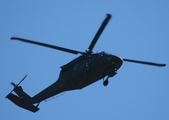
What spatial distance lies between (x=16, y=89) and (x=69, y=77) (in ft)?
30.5

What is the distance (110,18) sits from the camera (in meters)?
23.3

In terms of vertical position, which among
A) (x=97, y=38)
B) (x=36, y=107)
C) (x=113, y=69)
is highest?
(x=97, y=38)

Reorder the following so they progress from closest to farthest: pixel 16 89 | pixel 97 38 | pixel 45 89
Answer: pixel 97 38, pixel 45 89, pixel 16 89

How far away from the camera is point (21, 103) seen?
3325cm

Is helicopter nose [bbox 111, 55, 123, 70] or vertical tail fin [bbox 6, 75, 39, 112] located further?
vertical tail fin [bbox 6, 75, 39, 112]

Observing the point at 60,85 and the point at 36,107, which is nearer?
the point at 60,85

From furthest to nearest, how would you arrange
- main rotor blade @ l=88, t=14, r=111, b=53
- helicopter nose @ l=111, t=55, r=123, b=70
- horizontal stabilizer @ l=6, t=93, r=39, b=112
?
horizontal stabilizer @ l=6, t=93, r=39, b=112 → helicopter nose @ l=111, t=55, r=123, b=70 → main rotor blade @ l=88, t=14, r=111, b=53

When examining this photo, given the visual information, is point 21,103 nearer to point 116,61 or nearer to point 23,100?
point 23,100

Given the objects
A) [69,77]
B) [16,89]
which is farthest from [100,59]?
[16,89]

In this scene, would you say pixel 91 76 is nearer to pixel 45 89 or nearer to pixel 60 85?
pixel 60 85

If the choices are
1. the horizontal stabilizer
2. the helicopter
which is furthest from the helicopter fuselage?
the horizontal stabilizer

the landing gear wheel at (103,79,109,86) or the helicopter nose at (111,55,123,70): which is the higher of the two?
the helicopter nose at (111,55,123,70)

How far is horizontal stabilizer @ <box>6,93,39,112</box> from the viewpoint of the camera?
3272cm

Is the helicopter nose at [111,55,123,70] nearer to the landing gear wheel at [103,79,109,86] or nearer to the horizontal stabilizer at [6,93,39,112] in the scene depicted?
the landing gear wheel at [103,79,109,86]
